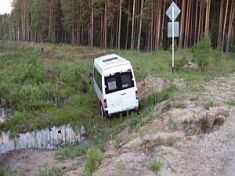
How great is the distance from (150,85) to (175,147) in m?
10.7

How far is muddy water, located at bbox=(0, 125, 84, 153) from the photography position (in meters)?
14.6

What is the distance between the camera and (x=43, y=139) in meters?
15.4

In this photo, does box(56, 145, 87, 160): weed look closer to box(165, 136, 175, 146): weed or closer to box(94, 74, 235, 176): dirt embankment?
box(94, 74, 235, 176): dirt embankment

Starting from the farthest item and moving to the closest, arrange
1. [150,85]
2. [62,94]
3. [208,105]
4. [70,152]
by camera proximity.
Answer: [62,94], [150,85], [208,105], [70,152]

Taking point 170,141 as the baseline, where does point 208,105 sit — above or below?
above

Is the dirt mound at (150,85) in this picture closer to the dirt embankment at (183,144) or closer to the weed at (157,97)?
the weed at (157,97)

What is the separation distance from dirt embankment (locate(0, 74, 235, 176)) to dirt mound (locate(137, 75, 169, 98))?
4.06 m

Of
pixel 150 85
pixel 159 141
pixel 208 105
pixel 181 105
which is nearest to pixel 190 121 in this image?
pixel 181 105

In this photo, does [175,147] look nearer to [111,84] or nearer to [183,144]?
[183,144]

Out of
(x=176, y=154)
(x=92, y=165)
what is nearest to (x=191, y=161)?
(x=176, y=154)

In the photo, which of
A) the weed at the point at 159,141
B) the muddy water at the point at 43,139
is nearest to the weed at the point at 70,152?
the muddy water at the point at 43,139

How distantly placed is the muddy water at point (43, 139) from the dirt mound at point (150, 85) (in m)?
4.50

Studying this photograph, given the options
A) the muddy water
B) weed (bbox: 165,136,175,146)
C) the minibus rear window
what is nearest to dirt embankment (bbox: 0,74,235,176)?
weed (bbox: 165,136,175,146)

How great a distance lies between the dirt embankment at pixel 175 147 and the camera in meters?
8.79
